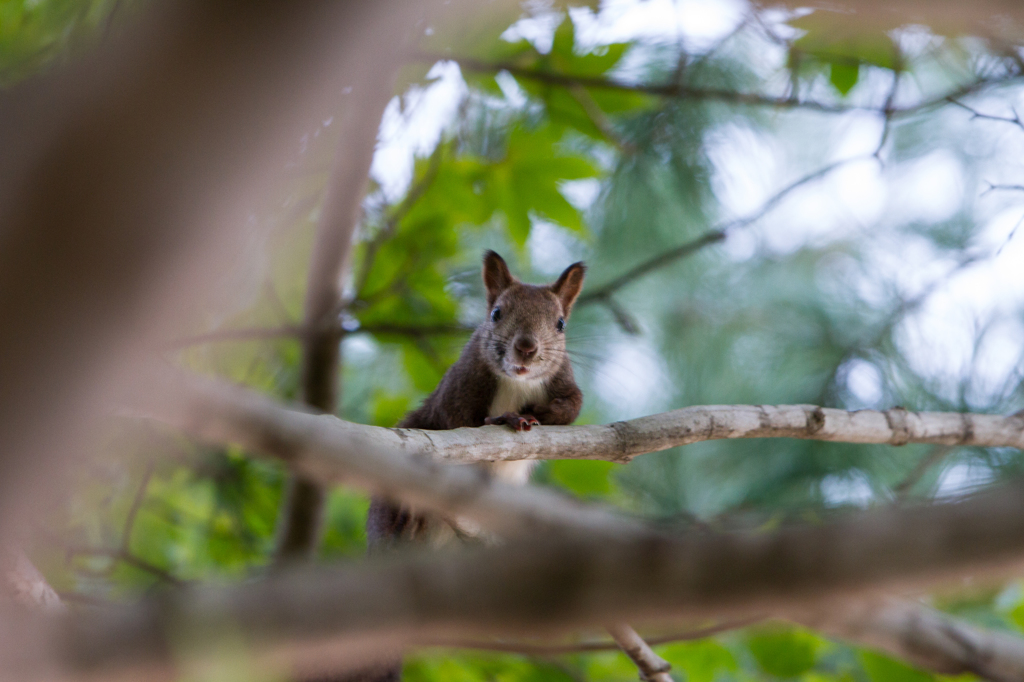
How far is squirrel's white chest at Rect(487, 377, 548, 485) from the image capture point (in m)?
2.61

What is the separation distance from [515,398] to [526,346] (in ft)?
0.71

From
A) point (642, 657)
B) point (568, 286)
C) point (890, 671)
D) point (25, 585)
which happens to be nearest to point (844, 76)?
point (568, 286)

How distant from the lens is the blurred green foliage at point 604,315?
2.29 m

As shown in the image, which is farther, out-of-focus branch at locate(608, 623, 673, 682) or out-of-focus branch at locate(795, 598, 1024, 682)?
out-of-focus branch at locate(608, 623, 673, 682)

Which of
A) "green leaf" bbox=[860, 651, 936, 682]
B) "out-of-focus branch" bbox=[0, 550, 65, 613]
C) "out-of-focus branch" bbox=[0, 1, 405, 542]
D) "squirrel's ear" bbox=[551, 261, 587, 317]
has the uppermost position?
"out-of-focus branch" bbox=[0, 1, 405, 542]

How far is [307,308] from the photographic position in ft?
9.45

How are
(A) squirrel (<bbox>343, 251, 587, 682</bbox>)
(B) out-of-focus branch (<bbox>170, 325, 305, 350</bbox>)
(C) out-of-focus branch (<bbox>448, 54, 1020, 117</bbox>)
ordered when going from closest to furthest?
(B) out-of-focus branch (<bbox>170, 325, 305, 350</bbox>)
(C) out-of-focus branch (<bbox>448, 54, 1020, 117</bbox>)
(A) squirrel (<bbox>343, 251, 587, 682</bbox>)

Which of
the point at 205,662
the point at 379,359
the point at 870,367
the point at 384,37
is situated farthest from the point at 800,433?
the point at 379,359

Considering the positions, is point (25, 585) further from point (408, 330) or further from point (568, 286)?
point (568, 286)

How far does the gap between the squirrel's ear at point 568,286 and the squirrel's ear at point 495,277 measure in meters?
0.19

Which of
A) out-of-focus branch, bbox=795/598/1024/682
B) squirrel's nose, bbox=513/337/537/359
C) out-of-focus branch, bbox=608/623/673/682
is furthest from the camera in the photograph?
squirrel's nose, bbox=513/337/537/359

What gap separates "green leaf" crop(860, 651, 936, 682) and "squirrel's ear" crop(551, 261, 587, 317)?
5.14 ft

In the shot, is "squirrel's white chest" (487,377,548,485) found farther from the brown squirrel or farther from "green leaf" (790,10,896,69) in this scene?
"green leaf" (790,10,896,69)

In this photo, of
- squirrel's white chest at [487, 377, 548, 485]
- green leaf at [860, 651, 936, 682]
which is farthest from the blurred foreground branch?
squirrel's white chest at [487, 377, 548, 485]
